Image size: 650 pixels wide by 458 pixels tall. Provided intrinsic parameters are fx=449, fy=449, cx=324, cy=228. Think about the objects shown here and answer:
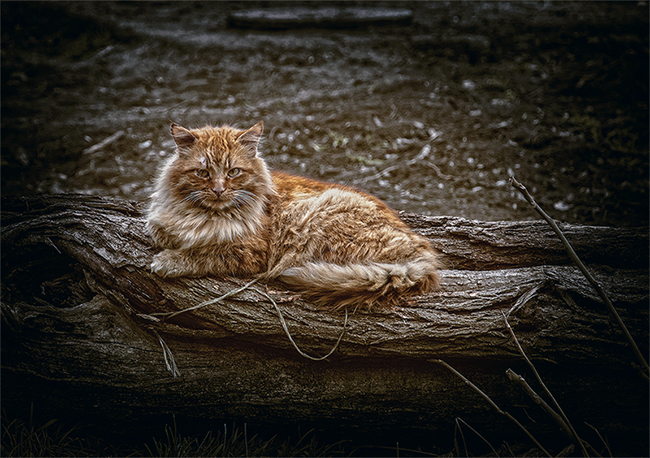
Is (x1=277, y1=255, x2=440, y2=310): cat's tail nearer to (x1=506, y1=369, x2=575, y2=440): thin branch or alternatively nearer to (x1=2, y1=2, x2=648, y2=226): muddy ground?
(x1=506, y1=369, x2=575, y2=440): thin branch

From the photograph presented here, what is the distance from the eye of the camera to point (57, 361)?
7.29 feet

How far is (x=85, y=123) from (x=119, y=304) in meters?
3.56

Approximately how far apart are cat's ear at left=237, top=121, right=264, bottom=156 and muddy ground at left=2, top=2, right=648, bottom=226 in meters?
2.15

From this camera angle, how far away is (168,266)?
218 centimetres

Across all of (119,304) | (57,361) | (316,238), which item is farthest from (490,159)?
(57,361)

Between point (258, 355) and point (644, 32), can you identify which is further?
point (644, 32)

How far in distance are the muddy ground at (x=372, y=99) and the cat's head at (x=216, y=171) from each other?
2141 millimetres

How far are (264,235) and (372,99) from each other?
3498 mm

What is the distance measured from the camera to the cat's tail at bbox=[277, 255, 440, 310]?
2.13 metres

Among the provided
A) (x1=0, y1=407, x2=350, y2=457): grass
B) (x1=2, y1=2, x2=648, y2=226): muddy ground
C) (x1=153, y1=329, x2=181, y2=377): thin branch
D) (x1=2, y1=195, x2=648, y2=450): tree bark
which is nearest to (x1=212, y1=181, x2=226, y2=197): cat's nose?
(x1=2, y1=195, x2=648, y2=450): tree bark

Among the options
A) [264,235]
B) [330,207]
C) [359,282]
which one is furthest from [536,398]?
[264,235]

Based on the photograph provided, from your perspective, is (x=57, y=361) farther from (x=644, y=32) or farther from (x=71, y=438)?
(x=644, y=32)

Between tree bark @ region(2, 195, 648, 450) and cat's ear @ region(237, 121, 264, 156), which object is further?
cat's ear @ region(237, 121, 264, 156)

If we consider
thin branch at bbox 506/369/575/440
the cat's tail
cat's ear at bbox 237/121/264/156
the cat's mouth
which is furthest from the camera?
cat's ear at bbox 237/121/264/156
